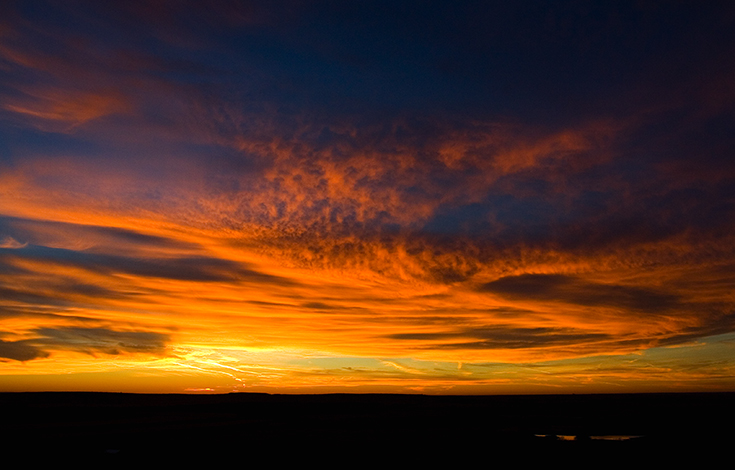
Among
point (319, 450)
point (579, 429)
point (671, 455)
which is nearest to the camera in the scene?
point (671, 455)

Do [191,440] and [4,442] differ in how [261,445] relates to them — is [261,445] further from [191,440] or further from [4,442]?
[4,442]

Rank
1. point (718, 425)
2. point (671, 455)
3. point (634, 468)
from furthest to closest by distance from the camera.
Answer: point (718, 425) → point (671, 455) → point (634, 468)

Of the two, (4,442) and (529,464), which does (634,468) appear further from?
(4,442)

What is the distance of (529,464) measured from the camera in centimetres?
3066

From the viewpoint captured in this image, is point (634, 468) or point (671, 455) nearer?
point (634, 468)

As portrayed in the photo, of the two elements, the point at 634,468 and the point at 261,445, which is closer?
the point at 634,468

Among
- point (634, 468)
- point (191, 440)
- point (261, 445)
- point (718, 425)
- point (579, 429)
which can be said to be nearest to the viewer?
point (634, 468)

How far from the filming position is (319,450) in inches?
1453

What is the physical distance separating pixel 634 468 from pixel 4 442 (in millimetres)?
47148

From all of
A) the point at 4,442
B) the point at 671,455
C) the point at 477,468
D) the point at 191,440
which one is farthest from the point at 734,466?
the point at 4,442

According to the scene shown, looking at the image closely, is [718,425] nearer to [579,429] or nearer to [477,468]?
[579,429]

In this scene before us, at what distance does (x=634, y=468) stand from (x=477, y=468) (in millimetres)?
9349

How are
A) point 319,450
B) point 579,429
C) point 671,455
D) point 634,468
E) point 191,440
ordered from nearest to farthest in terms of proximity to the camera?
point 634,468 → point 671,455 → point 319,450 → point 191,440 → point 579,429

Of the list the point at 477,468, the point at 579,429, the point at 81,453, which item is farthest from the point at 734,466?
the point at 81,453
